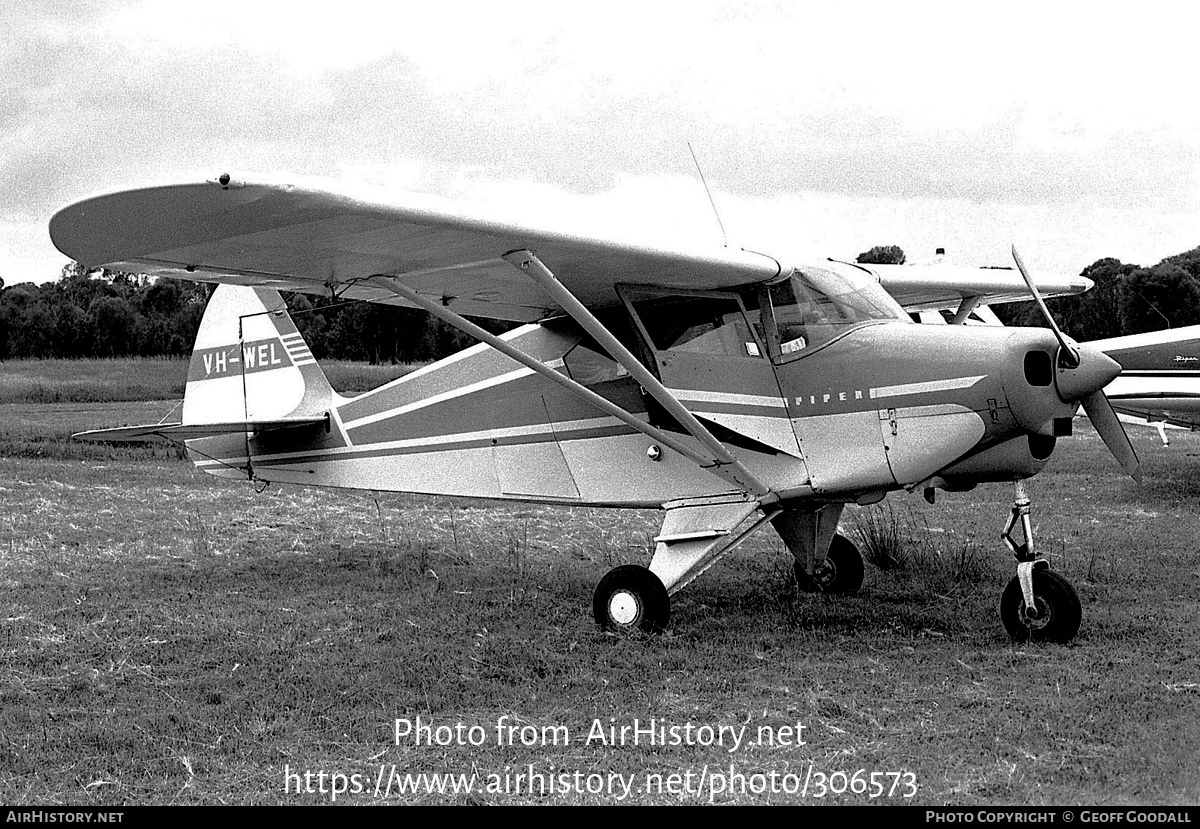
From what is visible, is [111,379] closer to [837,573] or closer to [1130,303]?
[837,573]

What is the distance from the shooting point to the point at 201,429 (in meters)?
9.84

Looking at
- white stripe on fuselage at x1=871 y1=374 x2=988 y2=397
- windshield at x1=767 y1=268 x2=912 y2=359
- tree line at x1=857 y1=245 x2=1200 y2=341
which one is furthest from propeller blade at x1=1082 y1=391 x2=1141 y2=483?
tree line at x1=857 y1=245 x2=1200 y2=341

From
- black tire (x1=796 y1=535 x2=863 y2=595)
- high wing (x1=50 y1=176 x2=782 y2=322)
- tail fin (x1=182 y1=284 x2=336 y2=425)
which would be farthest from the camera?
tail fin (x1=182 y1=284 x2=336 y2=425)

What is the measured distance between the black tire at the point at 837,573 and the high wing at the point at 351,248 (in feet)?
8.37

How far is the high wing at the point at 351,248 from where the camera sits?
17.9 feet

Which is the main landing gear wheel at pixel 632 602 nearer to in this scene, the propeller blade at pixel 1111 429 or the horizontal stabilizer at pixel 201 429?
the propeller blade at pixel 1111 429

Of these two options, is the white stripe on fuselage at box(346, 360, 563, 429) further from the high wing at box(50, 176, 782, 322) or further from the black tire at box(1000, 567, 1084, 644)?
the black tire at box(1000, 567, 1084, 644)

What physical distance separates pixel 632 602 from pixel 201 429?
4.51 m

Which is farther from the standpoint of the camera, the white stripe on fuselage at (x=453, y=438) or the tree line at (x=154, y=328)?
the tree line at (x=154, y=328)

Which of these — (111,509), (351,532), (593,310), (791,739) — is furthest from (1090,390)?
(111,509)

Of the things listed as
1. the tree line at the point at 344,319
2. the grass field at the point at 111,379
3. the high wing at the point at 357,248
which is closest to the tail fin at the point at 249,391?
the high wing at the point at 357,248

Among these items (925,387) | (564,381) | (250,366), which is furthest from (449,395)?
(925,387)

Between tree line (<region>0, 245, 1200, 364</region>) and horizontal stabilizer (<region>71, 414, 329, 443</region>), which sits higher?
tree line (<region>0, 245, 1200, 364</region>)

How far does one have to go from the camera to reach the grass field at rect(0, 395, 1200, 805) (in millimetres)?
4980
